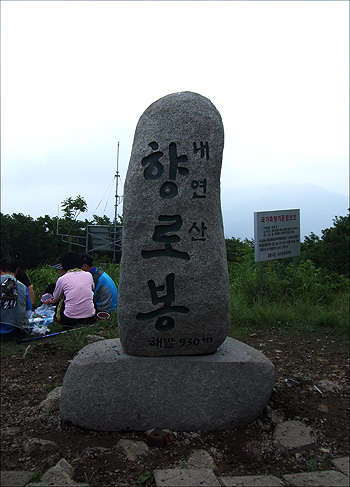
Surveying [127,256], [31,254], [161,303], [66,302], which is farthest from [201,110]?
[31,254]

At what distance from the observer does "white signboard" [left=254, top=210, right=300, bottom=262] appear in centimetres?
662

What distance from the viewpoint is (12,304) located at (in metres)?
5.23

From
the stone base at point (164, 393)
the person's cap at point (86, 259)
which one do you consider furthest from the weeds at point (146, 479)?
the person's cap at point (86, 259)

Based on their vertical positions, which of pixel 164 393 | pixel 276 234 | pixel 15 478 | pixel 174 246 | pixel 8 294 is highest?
pixel 276 234

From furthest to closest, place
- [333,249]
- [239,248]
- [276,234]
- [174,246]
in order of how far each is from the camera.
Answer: [333,249]
[239,248]
[276,234]
[174,246]

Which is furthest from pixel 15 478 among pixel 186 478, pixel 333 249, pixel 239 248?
pixel 333 249

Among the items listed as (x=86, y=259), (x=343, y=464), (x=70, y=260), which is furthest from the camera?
(x=86, y=259)

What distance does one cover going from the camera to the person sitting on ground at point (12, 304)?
5.17 metres

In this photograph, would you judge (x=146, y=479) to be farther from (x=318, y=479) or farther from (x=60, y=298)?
(x=60, y=298)

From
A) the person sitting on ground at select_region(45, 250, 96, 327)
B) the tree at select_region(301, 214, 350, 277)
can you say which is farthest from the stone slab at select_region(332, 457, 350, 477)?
the tree at select_region(301, 214, 350, 277)

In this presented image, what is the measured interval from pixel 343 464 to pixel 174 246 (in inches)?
72.3

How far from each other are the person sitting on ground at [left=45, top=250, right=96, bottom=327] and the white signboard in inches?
109

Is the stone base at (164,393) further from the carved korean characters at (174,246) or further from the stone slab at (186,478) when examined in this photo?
the stone slab at (186,478)

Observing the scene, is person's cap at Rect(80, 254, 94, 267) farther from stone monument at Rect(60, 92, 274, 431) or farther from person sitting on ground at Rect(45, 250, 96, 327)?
stone monument at Rect(60, 92, 274, 431)
